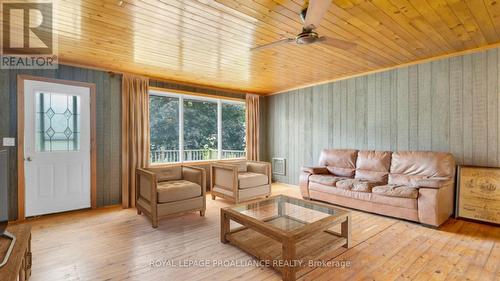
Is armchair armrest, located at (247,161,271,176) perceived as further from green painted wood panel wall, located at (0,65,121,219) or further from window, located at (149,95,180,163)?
green painted wood panel wall, located at (0,65,121,219)

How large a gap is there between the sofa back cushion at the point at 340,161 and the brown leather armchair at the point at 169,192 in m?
2.50

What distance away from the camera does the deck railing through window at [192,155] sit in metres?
5.10

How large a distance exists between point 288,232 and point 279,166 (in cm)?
418

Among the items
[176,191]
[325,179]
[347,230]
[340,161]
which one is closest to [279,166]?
[340,161]

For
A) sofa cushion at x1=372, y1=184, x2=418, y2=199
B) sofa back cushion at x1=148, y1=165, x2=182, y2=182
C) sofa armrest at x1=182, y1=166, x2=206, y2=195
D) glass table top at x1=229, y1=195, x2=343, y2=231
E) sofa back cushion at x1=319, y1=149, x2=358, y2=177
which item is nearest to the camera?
glass table top at x1=229, y1=195, x2=343, y2=231

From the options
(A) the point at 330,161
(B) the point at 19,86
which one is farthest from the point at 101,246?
(A) the point at 330,161

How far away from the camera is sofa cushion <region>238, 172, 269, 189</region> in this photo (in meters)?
4.20

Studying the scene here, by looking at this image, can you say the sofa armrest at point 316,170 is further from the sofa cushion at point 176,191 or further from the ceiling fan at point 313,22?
the ceiling fan at point 313,22

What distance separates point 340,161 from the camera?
4531 mm

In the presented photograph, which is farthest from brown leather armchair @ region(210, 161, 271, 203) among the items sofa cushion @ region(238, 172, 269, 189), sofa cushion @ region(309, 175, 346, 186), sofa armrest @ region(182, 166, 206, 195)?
sofa cushion @ region(309, 175, 346, 186)

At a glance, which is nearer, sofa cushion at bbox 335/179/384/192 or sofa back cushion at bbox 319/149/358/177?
sofa cushion at bbox 335/179/384/192

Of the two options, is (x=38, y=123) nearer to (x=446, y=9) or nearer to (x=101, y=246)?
(x=101, y=246)

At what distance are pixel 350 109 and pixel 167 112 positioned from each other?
3770 millimetres

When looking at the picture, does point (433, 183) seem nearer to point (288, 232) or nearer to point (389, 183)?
point (389, 183)
